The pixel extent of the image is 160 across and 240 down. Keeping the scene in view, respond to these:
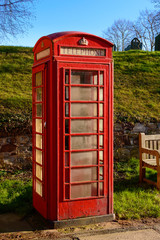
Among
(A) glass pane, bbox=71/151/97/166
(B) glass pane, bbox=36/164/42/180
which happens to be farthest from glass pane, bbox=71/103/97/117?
(B) glass pane, bbox=36/164/42/180

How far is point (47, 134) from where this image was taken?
4.01 meters

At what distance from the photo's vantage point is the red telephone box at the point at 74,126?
3941mm

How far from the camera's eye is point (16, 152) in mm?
6828

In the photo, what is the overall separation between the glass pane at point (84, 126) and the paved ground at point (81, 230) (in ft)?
4.56

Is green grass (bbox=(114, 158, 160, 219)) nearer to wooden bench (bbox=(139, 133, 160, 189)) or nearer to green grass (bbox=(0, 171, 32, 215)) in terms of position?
wooden bench (bbox=(139, 133, 160, 189))

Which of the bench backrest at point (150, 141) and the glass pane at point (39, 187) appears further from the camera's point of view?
the bench backrest at point (150, 141)

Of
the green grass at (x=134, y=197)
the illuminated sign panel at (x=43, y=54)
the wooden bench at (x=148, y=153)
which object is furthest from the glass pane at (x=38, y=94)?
the wooden bench at (x=148, y=153)

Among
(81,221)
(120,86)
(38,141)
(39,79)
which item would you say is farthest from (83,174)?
(120,86)

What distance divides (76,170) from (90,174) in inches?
9.3

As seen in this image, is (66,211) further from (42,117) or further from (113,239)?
(42,117)

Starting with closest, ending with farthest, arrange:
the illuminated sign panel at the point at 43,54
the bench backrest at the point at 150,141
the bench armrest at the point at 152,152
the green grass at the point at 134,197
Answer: the illuminated sign panel at the point at 43,54, the green grass at the point at 134,197, the bench armrest at the point at 152,152, the bench backrest at the point at 150,141

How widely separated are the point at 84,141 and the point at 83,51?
4.30 feet

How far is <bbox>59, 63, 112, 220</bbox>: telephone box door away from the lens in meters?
4.02

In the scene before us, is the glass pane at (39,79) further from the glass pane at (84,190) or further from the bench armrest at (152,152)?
the bench armrest at (152,152)
